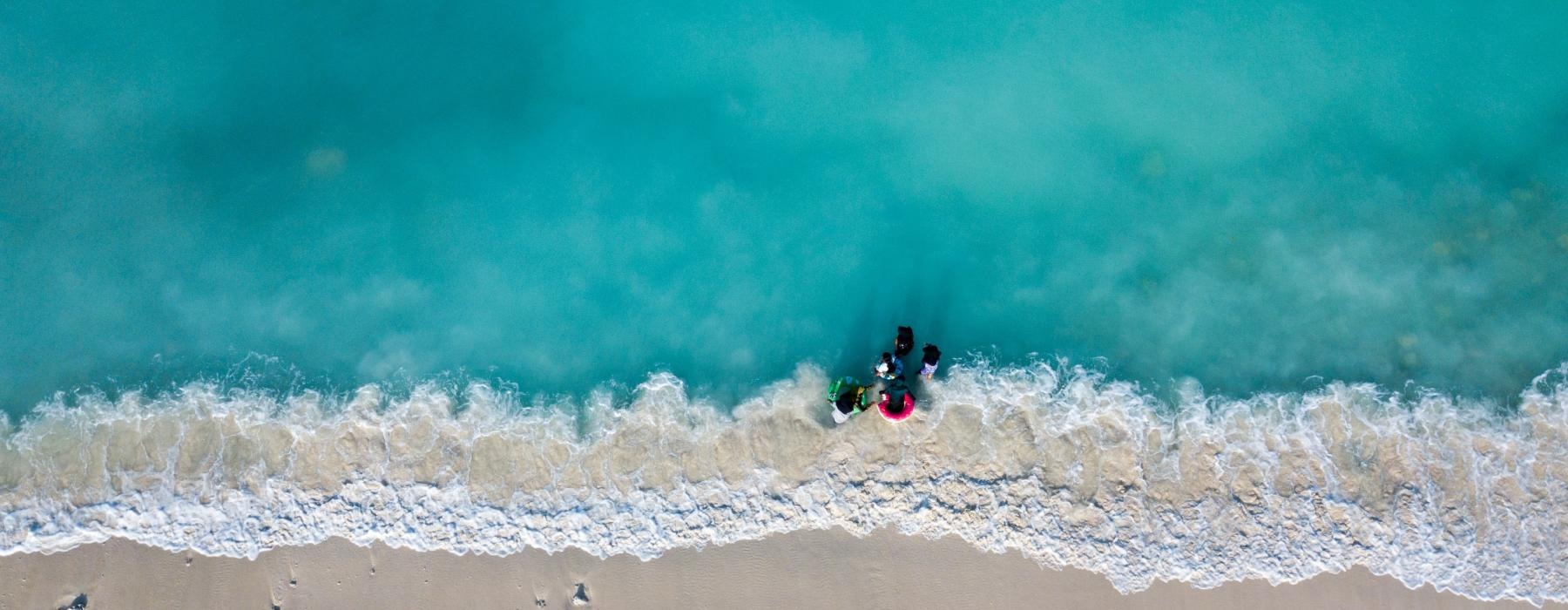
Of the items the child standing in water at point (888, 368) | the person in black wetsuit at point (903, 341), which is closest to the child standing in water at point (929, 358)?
the person in black wetsuit at point (903, 341)

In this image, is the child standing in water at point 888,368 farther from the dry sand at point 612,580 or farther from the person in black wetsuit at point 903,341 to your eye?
the dry sand at point 612,580

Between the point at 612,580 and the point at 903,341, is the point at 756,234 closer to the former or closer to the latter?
the point at 903,341

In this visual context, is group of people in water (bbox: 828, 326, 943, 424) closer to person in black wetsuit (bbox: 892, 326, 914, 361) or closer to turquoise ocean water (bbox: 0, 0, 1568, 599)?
person in black wetsuit (bbox: 892, 326, 914, 361)

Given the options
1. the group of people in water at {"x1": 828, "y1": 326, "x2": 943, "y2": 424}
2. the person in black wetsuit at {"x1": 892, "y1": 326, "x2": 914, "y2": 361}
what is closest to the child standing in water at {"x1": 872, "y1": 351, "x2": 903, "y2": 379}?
the group of people in water at {"x1": 828, "y1": 326, "x2": 943, "y2": 424}

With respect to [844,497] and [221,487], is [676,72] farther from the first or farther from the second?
[221,487]

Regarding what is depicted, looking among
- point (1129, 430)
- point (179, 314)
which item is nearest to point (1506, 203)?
point (1129, 430)

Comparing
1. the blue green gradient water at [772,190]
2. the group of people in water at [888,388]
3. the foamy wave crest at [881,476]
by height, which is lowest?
the foamy wave crest at [881,476]
